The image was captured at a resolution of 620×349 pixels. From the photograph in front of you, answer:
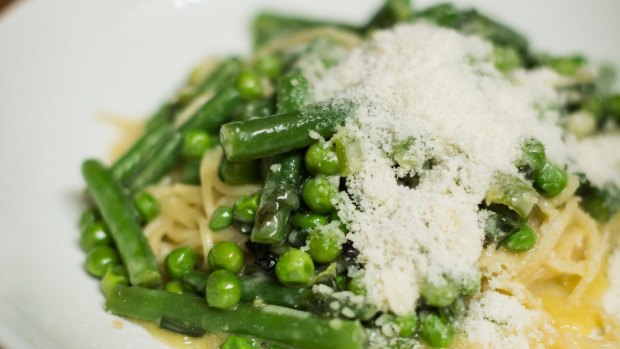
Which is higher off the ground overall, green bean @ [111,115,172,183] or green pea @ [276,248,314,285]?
green bean @ [111,115,172,183]

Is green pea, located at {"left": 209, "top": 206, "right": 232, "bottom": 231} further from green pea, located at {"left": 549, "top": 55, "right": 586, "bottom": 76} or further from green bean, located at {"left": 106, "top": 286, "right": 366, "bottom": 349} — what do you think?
green pea, located at {"left": 549, "top": 55, "right": 586, "bottom": 76}

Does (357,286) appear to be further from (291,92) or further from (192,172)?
(192,172)

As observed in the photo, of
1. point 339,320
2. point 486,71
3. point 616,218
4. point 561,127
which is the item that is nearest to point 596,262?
point 616,218

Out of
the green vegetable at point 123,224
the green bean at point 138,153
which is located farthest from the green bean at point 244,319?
the green bean at point 138,153

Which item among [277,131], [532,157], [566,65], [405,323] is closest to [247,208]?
[277,131]

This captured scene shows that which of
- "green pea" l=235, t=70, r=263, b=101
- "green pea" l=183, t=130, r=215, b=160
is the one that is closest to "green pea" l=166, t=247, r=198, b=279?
"green pea" l=183, t=130, r=215, b=160

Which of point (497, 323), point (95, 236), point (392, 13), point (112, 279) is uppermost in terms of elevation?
point (392, 13)

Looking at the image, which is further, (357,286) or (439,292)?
(357,286)
